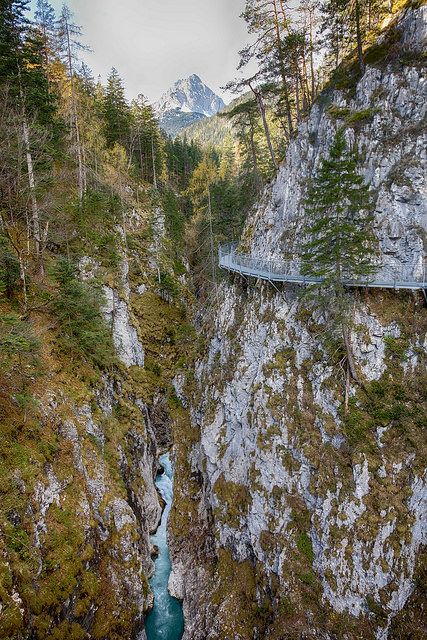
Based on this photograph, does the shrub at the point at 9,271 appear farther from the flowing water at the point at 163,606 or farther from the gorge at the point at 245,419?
the flowing water at the point at 163,606

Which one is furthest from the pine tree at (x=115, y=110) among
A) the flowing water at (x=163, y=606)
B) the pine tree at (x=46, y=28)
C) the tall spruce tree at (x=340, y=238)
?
the flowing water at (x=163, y=606)

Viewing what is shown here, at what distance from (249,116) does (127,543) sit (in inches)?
1302

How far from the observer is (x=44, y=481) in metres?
13.0

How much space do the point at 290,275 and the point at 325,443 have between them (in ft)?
29.4

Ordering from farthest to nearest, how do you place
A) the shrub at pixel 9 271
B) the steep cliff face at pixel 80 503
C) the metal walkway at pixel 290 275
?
1. the shrub at pixel 9 271
2. the metal walkway at pixel 290 275
3. the steep cliff face at pixel 80 503

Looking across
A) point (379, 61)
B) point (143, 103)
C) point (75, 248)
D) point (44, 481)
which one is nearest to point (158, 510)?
point (44, 481)

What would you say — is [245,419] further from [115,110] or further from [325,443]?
[115,110]

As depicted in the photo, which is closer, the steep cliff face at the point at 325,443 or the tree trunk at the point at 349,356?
the steep cliff face at the point at 325,443

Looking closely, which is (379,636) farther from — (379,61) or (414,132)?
(379,61)

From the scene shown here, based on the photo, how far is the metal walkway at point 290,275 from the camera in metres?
15.8

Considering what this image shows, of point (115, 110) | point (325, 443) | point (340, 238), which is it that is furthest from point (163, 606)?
point (115, 110)

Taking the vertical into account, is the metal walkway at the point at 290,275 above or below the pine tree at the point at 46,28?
below

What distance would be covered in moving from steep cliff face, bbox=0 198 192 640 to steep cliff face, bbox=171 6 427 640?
451 cm

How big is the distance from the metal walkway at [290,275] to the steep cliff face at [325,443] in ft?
2.61
